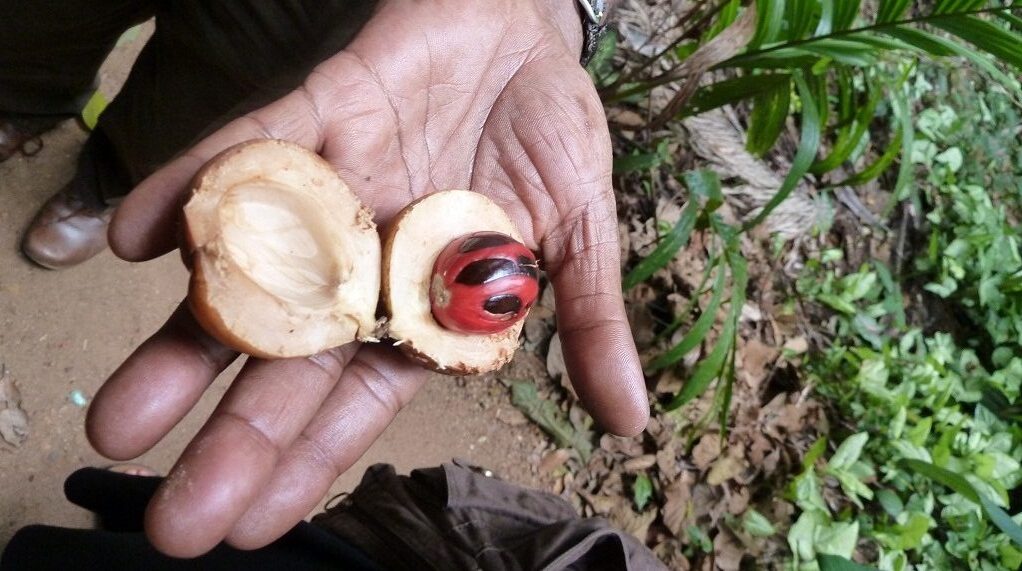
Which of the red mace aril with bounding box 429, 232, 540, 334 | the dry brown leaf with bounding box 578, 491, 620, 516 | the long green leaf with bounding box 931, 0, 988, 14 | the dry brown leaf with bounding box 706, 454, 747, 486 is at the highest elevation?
the red mace aril with bounding box 429, 232, 540, 334

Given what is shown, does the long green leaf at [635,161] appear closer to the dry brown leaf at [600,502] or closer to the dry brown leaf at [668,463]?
the dry brown leaf at [668,463]

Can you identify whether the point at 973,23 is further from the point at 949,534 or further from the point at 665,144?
the point at 949,534

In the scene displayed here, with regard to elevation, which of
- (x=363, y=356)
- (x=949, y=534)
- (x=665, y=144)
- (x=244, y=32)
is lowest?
(x=949, y=534)

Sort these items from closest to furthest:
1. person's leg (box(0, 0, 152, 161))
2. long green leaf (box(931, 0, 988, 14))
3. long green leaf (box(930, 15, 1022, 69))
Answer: person's leg (box(0, 0, 152, 161)) → long green leaf (box(930, 15, 1022, 69)) → long green leaf (box(931, 0, 988, 14))

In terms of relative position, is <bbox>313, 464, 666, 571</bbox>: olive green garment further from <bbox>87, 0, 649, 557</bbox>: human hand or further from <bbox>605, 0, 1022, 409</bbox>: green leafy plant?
<bbox>605, 0, 1022, 409</bbox>: green leafy plant

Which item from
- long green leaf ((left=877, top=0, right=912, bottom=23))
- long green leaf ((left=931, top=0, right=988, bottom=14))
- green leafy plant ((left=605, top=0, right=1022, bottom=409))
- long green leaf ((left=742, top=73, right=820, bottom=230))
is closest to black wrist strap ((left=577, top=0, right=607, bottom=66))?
green leafy plant ((left=605, top=0, right=1022, bottom=409))

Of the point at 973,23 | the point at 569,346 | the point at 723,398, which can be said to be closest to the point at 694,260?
the point at 723,398
